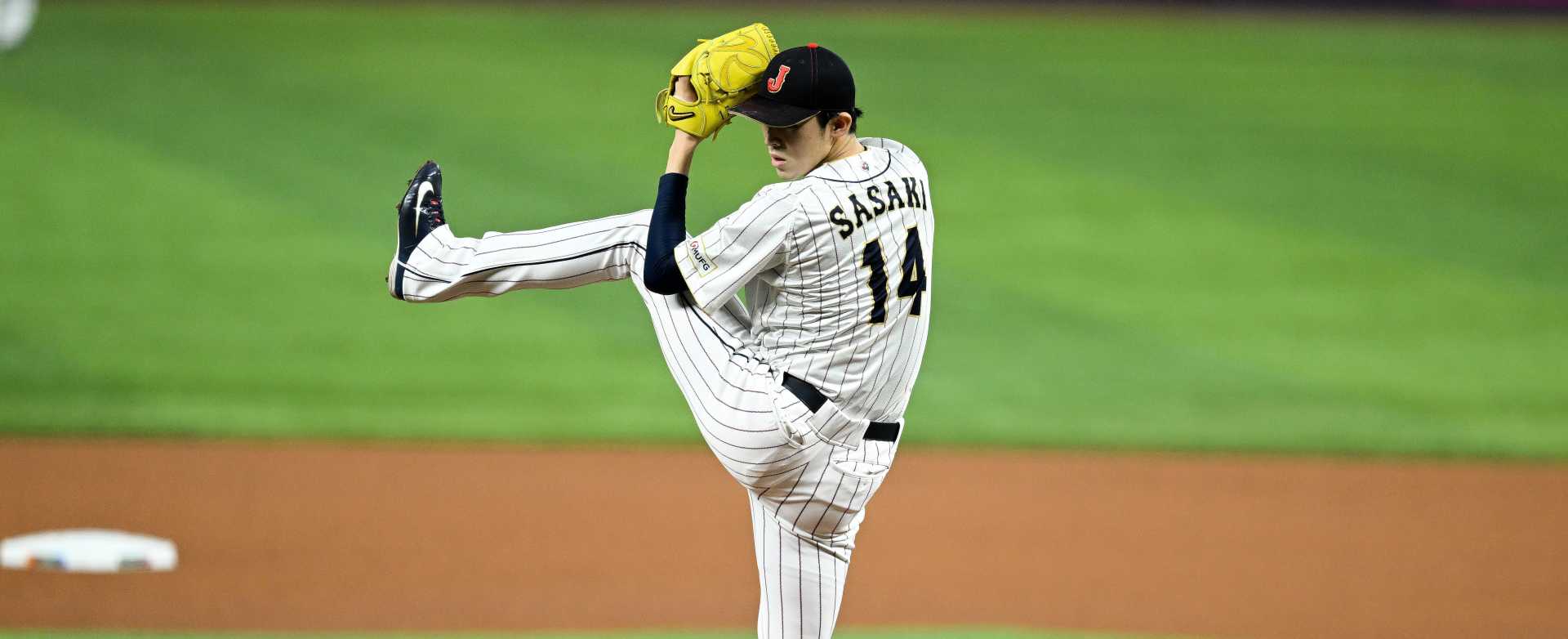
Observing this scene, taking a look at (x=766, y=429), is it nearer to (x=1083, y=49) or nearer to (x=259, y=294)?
(x=259, y=294)

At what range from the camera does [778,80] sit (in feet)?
12.1

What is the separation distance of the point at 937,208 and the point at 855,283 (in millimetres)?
9178

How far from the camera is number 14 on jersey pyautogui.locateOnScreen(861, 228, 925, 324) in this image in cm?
379

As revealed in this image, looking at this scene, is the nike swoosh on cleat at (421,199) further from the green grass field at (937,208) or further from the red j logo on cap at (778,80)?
the green grass field at (937,208)

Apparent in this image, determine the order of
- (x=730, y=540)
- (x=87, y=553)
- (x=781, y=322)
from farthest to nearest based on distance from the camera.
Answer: (x=730, y=540)
(x=87, y=553)
(x=781, y=322)

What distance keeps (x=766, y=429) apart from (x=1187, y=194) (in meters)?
10.0

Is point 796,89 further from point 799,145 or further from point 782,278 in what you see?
point 782,278

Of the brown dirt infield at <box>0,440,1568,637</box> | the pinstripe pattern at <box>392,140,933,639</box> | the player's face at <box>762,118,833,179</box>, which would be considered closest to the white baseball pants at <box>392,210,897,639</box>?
the pinstripe pattern at <box>392,140,933,639</box>

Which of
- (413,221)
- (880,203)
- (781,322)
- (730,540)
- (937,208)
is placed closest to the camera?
(880,203)

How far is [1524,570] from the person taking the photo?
7043 millimetres

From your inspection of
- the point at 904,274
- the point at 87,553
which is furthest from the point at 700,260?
the point at 87,553

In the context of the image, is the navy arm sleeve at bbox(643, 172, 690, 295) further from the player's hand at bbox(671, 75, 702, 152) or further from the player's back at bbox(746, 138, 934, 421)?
the player's back at bbox(746, 138, 934, 421)

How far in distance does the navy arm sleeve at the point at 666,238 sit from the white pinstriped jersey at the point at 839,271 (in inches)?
1.1

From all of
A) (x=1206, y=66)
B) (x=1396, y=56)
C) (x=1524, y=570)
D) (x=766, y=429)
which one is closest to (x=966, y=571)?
(x=1524, y=570)
